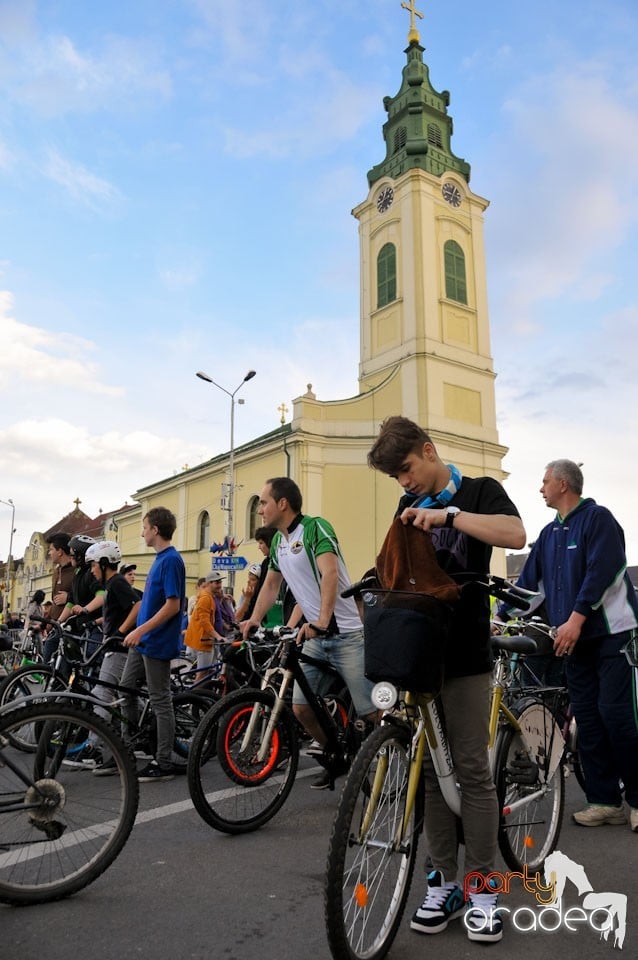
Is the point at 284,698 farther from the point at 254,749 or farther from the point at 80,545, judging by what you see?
the point at 80,545

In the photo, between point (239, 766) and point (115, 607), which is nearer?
point (239, 766)

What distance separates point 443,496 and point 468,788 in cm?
112

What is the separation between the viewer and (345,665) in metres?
4.82

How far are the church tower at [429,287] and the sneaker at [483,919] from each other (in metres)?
32.8

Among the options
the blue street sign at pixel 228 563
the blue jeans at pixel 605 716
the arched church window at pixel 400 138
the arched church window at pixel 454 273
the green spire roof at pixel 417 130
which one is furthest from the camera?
the arched church window at pixel 400 138

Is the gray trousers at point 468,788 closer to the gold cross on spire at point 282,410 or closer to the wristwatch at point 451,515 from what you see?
the wristwatch at point 451,515

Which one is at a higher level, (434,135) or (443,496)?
(434,135)

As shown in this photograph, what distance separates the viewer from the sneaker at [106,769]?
10.1 feet

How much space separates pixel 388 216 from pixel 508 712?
129ft

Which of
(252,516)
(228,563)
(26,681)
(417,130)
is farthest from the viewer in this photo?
(417,130)

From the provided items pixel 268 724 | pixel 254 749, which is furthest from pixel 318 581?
pixel 254 749

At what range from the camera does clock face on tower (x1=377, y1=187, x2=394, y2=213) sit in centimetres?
3978

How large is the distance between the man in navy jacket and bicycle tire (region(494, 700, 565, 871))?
0.56m

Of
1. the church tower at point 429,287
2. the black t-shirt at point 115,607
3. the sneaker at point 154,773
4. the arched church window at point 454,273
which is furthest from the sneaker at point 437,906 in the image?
the arched church window at point 454,273
